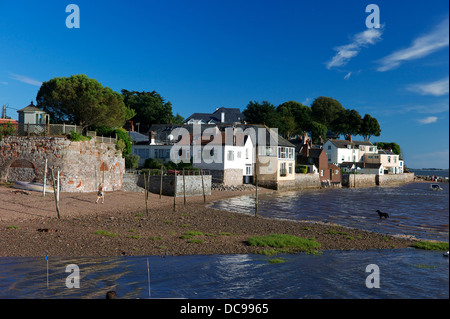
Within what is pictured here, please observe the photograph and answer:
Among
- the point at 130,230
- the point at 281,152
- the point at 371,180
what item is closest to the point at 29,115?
the point at 130,230

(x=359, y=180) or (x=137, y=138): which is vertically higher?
(x=137, y=138)

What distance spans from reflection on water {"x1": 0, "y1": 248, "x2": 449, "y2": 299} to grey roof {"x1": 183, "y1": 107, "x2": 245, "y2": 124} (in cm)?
8801

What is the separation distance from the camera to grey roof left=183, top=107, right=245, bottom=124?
353 feet

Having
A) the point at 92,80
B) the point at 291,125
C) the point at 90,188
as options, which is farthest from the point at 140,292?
the point at 291,125

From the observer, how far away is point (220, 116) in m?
110

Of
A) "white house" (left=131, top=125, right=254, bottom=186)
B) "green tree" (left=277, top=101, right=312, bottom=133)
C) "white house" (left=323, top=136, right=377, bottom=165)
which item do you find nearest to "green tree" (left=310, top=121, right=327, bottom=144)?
"green tree" (left=277, top=101, right=312, bottom=133)

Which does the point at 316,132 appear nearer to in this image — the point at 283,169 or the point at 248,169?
the point at 283,169

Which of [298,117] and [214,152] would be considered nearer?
[214,152]

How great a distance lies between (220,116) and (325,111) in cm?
4912

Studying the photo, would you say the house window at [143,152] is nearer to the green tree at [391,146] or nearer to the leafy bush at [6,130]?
the leafy bush at [6,130]

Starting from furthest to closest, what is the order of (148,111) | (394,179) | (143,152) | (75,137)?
(394,179) → (148,111) → (143,152) → (75,137)

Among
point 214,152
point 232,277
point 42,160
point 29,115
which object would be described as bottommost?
point 232,277
